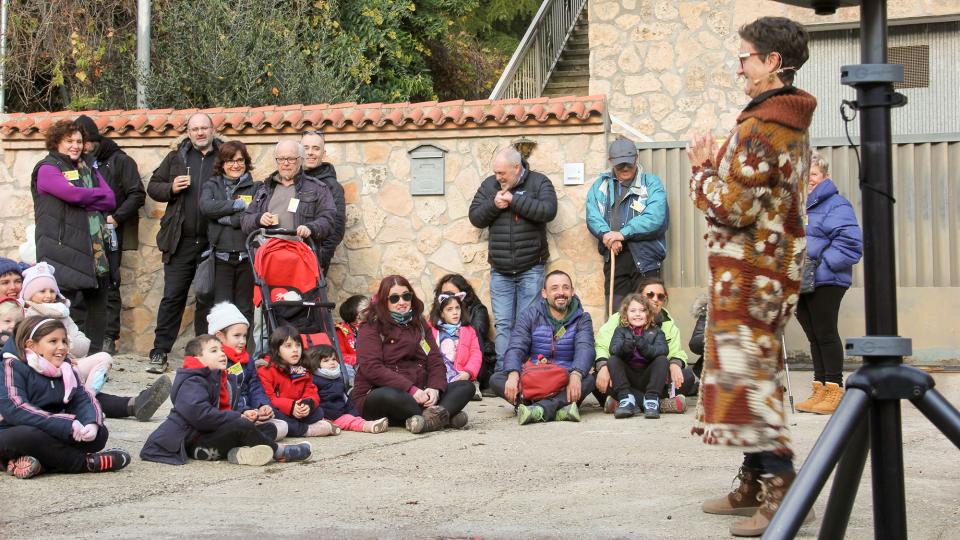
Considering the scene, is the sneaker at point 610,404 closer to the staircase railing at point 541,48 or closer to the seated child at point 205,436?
the seated child at point 205,436

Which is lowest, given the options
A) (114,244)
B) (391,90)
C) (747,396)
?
(747,396)

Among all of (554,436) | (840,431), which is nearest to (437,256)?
(554,436)

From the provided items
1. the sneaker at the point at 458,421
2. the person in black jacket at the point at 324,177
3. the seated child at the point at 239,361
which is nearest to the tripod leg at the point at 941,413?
the seated child at the point at 239,361

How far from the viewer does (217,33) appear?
14.6 m

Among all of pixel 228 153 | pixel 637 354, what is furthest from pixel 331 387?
pixel 228 153

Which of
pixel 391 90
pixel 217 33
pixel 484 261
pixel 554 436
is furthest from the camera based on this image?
pixel 391 90

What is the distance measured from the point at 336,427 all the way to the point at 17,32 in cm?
980

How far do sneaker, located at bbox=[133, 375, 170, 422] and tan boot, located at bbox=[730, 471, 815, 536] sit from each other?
15.3 ft

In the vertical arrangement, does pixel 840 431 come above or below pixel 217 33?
below

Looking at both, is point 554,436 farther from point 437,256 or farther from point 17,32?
point 17,32

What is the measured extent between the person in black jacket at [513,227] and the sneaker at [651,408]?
1.92 meters

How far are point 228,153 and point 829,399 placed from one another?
5.49 metres

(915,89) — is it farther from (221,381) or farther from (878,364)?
(878,364)

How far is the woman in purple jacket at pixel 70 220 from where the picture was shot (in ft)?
33.7
